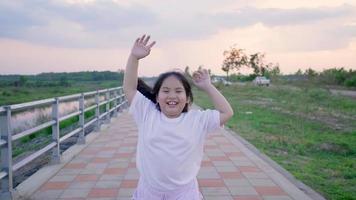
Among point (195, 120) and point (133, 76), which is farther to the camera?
point (133, 76)

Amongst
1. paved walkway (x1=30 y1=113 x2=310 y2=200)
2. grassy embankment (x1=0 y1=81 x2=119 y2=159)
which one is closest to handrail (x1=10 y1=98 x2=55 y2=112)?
Answer: paved walkway (x1=30 y1=113 x2=310 y2=200)

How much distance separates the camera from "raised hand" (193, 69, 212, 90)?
93.5 inches

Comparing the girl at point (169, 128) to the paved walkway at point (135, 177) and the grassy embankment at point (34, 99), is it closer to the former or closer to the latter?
the paved walkway at point (135, 177)

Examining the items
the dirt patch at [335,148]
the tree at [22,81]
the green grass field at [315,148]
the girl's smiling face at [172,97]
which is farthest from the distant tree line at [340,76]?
the tree at [22,81]

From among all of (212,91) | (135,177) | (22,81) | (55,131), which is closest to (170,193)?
(212,91)

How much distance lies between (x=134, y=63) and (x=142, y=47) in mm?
113

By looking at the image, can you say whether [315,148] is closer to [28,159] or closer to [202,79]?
[28,159]

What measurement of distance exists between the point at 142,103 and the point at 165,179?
480 mm

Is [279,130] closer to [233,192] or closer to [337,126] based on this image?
[337,126]

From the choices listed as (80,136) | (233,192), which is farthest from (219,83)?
(233,192)

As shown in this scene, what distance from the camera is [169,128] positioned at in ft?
7.25

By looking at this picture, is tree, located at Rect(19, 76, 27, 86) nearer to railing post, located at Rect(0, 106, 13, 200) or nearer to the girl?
railing post, located at Rect(0, 106, 13, 200)

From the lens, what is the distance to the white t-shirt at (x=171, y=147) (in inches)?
85.7

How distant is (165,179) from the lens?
2182 millimetres
